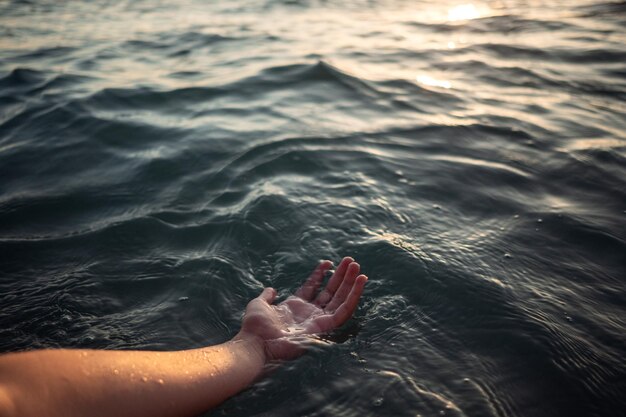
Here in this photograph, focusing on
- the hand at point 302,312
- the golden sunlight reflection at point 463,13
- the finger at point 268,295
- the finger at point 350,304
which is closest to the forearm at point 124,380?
the hand at point 302,312

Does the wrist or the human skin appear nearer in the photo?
the human skin

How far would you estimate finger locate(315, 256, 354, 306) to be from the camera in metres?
2.69

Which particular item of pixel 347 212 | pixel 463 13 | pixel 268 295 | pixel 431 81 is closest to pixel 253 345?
pixel 268 295

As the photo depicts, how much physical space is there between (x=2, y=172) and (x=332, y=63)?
4.50 m

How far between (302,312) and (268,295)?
0.69ft

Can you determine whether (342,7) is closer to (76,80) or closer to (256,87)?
(256,87)

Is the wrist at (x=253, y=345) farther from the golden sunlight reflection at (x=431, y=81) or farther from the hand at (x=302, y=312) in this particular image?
the golden sunlight reflection at (x=431, y=81)

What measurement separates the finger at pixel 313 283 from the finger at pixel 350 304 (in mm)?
297

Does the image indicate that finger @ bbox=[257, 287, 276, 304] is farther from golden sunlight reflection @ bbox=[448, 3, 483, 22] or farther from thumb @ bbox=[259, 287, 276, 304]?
golden sunlight reflection @ bbox=[448, 3, 483, 22]

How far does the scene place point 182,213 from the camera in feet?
11.4

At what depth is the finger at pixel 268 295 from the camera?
8.44ft

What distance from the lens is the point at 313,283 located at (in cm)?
279

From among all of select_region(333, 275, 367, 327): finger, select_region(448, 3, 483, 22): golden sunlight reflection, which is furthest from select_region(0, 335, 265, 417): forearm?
select_region(448, 3, 483, 22): golden sunlight reflection

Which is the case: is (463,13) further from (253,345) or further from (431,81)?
(253,345)
